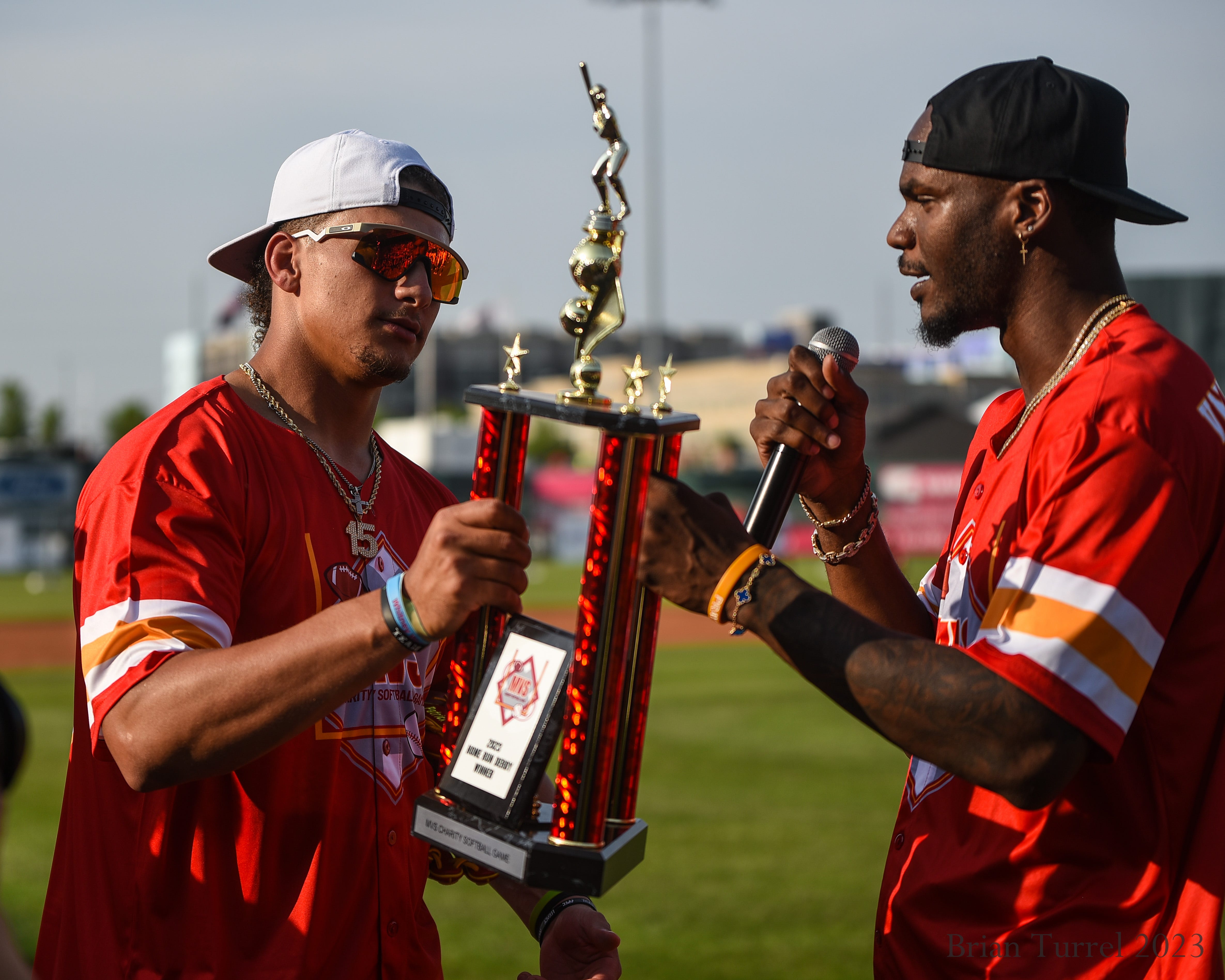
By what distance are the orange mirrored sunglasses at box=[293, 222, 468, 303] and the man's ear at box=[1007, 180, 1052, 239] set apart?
1487 millimetres

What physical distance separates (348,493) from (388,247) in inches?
26.2

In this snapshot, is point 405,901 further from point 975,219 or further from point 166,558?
point 975,219

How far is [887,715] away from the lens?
8.14 ft

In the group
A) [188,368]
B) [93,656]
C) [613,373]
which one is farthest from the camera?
[188,368]

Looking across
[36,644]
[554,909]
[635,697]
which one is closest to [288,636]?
[635,697]

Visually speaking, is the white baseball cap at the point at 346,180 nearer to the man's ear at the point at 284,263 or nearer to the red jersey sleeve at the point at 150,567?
the man's ear at the point at 284,263

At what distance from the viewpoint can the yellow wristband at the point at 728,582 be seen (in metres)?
2.57

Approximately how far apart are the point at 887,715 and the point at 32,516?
3614 centimetres

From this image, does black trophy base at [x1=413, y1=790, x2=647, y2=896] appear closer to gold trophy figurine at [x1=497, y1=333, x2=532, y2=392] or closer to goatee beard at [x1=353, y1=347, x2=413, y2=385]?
gold trophy figurine at [x1=497, y1=333, x2=532, y2=392]

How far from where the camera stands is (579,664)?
8.32ft

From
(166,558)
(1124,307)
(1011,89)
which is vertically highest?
(1011,89)

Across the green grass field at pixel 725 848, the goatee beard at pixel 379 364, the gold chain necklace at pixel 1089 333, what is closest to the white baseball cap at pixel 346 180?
the goatee beard at pixel 379 364

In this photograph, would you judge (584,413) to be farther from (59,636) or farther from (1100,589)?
(59,636)

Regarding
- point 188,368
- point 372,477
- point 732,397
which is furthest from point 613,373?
point 372,477
